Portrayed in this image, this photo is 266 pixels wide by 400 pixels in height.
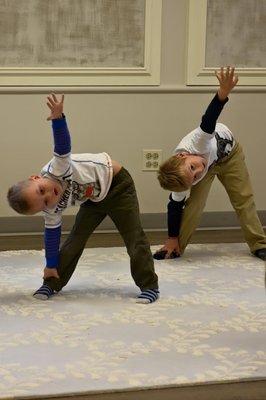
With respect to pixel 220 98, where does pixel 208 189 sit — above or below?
below

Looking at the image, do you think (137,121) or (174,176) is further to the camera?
(137,121)

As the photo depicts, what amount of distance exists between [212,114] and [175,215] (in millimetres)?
516

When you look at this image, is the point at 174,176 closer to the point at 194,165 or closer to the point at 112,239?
the point at 194,165

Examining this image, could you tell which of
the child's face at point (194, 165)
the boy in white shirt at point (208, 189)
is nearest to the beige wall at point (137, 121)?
the boy in white shirt at point (208, 189)

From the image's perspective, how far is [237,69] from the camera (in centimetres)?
367

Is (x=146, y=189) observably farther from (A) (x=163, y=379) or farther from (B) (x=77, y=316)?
(A) (x=163, y=379)

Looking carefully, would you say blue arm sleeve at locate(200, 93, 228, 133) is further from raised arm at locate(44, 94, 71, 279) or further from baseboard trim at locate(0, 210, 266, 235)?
baseboard trim at locate(0, 210, 266, 235)

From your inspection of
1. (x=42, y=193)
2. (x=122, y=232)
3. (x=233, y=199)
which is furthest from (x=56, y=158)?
(x=233, y=199)

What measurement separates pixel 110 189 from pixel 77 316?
49 cm

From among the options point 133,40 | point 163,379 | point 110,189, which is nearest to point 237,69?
point 133,40

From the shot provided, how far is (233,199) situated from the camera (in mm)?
3246

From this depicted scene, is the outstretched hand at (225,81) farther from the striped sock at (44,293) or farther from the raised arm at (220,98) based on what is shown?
the striped sock at (44,293)

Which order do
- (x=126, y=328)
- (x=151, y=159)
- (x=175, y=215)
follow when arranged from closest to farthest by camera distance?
(x=126, y=328) < (x=175, y=215) < (x=151, y=159)

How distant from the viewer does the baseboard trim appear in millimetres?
3625
